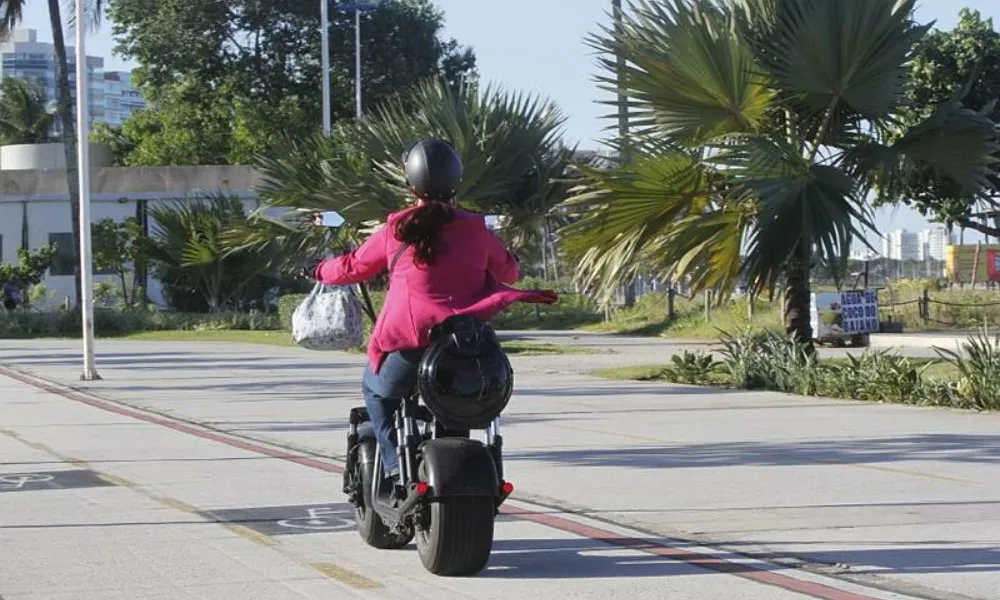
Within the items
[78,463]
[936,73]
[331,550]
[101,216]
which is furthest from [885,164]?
[101,216]

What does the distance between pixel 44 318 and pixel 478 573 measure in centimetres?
3466

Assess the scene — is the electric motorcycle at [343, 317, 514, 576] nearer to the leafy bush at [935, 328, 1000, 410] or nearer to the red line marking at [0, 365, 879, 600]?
the red line marking at [0, 365, 879, 600]

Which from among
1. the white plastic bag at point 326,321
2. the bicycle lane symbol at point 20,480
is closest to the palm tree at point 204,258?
the bicycle lane symbol at point 20,480

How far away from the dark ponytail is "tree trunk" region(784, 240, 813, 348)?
11.3 m

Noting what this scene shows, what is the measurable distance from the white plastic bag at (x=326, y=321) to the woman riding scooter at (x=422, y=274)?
7.70 feet

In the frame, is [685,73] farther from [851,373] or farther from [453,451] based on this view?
[453,451]

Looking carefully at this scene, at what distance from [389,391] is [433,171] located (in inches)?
41.8

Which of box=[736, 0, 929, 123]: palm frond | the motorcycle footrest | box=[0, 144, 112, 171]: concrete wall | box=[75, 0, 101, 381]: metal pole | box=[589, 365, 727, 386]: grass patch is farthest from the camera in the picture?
box=[0, 144, 112, 171]: concrete wall

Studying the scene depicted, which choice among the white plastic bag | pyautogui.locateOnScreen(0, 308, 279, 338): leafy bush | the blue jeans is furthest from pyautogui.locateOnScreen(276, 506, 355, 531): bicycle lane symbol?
pyautogui.locateOnScreen(0, 308, 279, 338): leafy bush

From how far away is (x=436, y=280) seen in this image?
714cm

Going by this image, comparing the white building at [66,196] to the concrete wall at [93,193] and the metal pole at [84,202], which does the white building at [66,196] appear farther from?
the metal pole at [84,202]

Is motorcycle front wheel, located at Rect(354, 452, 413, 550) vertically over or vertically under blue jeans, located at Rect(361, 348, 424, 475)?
under

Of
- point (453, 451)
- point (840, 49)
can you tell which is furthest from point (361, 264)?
point (840, 49)

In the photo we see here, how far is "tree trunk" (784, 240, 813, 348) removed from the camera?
1794 centimetres
